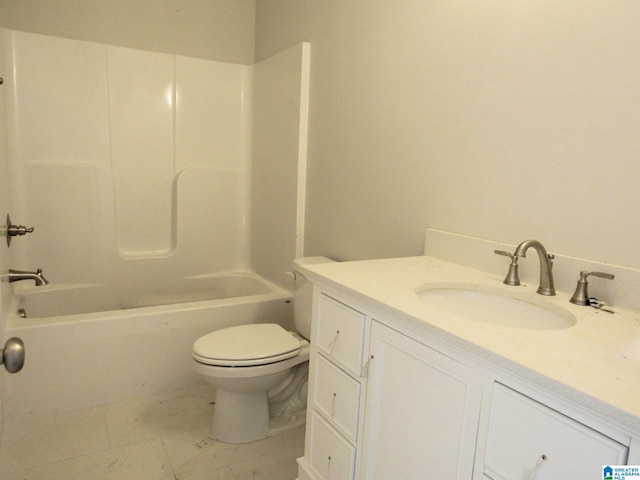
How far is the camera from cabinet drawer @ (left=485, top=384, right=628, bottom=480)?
628 mm

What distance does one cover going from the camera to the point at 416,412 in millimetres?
958

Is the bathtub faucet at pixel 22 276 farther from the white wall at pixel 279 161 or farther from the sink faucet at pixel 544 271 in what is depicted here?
the sink faucet at pixel 544 271

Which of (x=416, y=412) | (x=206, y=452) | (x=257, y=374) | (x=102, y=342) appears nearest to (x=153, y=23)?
(x=102, y=342)

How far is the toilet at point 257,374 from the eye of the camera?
167cm

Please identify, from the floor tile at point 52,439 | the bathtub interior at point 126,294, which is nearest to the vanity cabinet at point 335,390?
the floor tile at point 52,439

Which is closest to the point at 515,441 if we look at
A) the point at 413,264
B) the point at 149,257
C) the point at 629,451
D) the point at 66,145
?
the point at 629,451

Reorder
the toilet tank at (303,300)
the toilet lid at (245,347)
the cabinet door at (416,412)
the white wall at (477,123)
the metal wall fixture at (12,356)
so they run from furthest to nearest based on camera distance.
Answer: the toilet tank at (303,300) → the toilet lid at (245,347) → the white wall at (477,123) → the cabinet door at (416,412) → the metal wall fixture at (12,356)

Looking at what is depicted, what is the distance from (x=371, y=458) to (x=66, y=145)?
7.60ft

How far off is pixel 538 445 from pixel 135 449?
160cm

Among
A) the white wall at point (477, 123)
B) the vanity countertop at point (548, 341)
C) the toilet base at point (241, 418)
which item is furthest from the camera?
the toilet base at point (241, 418)

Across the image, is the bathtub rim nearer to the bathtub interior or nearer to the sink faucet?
the bathtub interior

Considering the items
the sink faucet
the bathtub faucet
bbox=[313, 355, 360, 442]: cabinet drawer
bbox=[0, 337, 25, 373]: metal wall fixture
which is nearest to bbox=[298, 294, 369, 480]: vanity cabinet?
bbox=[313, 355, 360, 442]: cabinet drawer

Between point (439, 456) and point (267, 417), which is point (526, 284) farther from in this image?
point (267, 417)

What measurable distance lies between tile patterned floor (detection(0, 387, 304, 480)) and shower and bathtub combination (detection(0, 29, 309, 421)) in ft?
0.35
